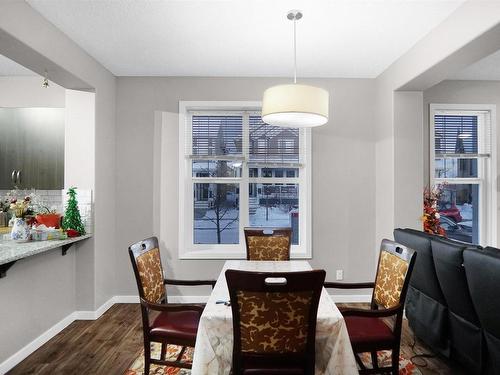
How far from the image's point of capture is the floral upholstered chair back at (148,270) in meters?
2.13

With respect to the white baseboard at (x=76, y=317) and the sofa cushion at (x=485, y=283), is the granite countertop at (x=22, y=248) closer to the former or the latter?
the white baseboard at (x=76, y=317)

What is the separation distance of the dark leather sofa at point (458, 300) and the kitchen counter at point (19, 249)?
116 inches

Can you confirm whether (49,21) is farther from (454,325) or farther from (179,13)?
(454,325)

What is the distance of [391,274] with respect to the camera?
7.23ft

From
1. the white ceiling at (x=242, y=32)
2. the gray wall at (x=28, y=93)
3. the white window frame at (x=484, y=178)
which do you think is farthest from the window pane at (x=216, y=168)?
the white window frame at (x=484, y=178)

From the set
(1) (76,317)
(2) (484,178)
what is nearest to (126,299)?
(1) (76,317)

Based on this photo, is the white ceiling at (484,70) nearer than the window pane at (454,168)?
Yes

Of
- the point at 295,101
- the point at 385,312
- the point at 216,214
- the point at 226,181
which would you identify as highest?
the point at 295,101

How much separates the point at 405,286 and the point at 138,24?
110 inches

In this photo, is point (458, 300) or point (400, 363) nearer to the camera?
point (458, 300)

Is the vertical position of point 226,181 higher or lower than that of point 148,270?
higher

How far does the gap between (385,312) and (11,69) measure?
4.38 m

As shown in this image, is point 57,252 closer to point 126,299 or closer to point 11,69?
point 126,299

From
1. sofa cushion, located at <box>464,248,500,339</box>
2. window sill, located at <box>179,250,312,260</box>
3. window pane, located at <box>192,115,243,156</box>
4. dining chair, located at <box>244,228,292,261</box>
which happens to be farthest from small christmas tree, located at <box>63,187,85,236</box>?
sofa cushion, located at <box>464,248,500,339</box>
